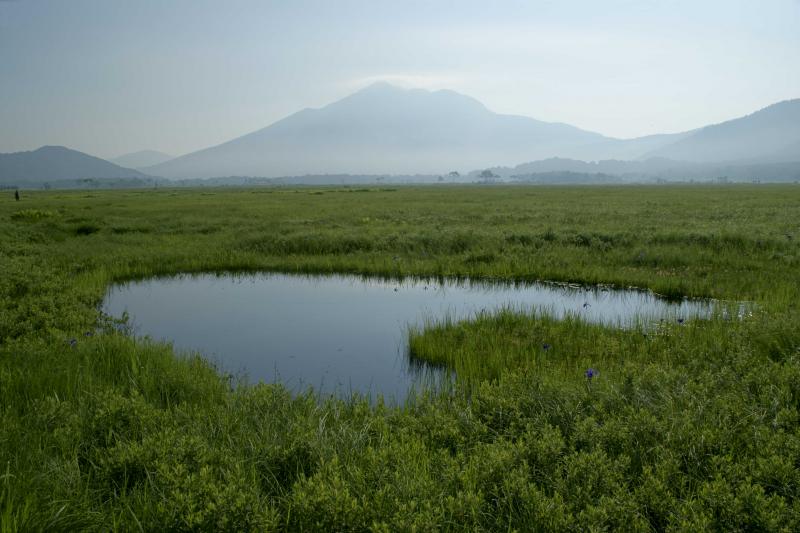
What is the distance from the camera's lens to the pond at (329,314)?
958 centimetres

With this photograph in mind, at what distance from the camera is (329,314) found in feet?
45.3

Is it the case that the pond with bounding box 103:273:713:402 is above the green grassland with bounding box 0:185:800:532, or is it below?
below

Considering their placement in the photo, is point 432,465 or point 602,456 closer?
point 602,456

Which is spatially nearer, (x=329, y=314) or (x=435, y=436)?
(x=435, y=436)

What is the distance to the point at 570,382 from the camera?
7066 mm

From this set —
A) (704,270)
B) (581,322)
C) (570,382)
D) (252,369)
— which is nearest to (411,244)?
(704,270)

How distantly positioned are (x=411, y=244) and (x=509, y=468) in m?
19.0

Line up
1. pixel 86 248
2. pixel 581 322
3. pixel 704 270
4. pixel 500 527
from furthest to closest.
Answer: pixel 86 248 → pixel 704 270 → pixel 581 322 → pixel 500 527

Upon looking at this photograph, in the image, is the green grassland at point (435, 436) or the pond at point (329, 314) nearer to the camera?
the green grassland at point (435, 436)

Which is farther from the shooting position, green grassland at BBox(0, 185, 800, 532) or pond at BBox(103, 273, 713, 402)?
pond at BBox(103, 273, 713, 402)

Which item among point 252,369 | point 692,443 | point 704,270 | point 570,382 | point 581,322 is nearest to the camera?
point 692,443

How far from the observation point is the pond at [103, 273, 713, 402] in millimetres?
9578

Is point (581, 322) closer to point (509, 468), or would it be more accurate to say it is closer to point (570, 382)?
point (570, 382)

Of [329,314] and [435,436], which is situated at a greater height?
[435,436]
